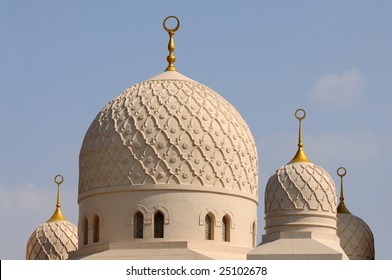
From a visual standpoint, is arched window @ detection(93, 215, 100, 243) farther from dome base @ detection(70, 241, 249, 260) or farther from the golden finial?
the golden finial

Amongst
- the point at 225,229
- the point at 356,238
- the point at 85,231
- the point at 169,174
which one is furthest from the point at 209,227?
the point at 356,238

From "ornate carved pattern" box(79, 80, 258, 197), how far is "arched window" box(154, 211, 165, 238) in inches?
31.2

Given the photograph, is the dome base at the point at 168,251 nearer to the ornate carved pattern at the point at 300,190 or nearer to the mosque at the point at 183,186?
the mosque at the point at 183,186

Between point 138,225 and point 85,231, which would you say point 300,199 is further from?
point 85,231

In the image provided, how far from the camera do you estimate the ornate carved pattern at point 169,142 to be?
106 ft

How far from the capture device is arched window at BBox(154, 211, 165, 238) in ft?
104

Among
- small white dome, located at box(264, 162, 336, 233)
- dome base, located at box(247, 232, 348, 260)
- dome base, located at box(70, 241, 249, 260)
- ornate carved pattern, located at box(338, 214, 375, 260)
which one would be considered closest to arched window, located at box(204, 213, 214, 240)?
dome base, located at box(70, 241, 249, 260)

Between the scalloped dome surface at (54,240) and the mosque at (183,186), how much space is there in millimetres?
4547

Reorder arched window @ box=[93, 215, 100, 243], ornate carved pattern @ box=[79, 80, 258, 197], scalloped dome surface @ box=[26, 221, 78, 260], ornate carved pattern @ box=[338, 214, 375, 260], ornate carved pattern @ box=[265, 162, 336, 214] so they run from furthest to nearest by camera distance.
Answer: scalloped dome surface @ box=[26, 221, 78, 260]
ornate carved pattern @ box=[338, 214, 375, 260]
arched window @ box=[93, 215, 100, 243]
ornate carved pattern @ box=[79, 80, 258, 197]
ornate carved pattern @ box=[265, 162, 336, 214]

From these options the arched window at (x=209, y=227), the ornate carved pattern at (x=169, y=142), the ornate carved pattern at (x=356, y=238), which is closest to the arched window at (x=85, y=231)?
the ornate carved pattern at (x=169, y=142)

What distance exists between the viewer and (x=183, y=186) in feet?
105

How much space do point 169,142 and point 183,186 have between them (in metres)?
1.16

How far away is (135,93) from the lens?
111ft
